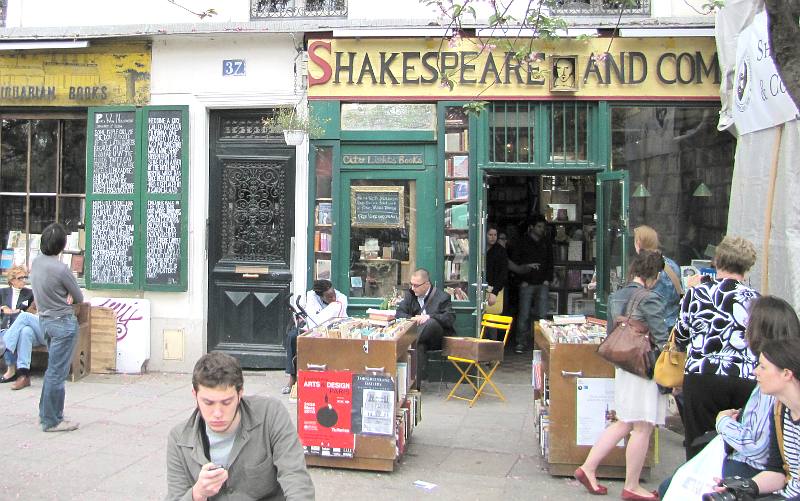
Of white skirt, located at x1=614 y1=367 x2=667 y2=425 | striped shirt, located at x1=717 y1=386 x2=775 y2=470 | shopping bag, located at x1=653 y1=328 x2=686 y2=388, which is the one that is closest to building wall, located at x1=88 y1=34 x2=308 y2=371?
white skirt, located at x1=614 y1=367 x2=667 y2=425

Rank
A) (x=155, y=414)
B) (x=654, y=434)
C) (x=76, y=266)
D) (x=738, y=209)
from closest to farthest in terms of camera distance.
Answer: (x=654, y=434) → (x=738, y=209) → (x=155, y=414) → (x=76, y=266)

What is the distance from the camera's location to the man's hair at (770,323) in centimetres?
372

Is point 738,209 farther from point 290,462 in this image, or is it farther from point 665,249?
point 290,462

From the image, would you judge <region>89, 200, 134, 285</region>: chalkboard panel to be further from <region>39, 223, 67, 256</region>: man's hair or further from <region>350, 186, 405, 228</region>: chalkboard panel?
<region>350, 186, 405, 228</region>: chalkboard panel

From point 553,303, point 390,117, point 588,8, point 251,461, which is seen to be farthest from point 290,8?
point 251,461

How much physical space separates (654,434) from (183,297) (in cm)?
591

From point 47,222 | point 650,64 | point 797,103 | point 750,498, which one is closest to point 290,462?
point 750,498

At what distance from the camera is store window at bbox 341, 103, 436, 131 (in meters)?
9.01

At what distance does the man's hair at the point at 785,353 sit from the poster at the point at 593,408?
2.32 meters

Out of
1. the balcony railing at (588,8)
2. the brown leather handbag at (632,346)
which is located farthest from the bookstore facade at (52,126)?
the brown leather handbag at (632,346)

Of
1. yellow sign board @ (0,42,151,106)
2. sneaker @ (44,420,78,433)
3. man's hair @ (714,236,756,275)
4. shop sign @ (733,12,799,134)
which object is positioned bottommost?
sneaker @ (44,420,78,433)

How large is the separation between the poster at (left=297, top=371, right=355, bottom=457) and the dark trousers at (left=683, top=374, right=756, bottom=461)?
235cm

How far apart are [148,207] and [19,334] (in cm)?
204

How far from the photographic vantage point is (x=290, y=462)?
3105 mm
